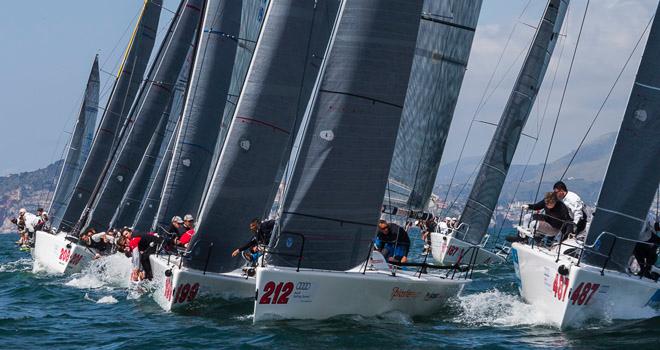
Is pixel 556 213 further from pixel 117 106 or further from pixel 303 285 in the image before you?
pixel 117 106

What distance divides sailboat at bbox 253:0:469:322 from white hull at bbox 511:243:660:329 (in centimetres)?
216

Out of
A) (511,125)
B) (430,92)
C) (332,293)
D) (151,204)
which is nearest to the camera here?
(332,293)

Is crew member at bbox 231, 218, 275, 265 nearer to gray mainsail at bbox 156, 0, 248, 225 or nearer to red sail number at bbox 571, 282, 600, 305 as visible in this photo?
gray mainsail at bbox 156, 0, 248, 225

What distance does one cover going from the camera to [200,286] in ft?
49.9

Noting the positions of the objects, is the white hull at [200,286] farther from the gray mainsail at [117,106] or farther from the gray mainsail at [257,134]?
the gray mainsail at [117,106]

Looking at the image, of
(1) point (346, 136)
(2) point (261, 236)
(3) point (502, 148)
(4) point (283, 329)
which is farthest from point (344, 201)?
(3) point (502, 148)

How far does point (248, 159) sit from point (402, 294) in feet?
10.1

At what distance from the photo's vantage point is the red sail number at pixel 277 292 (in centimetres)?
1338

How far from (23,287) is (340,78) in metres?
10.2

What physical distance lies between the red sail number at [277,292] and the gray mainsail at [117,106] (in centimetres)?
1394

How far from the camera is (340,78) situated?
46.5 feet

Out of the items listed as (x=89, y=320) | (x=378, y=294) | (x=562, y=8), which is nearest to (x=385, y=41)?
(x=378, y=294)

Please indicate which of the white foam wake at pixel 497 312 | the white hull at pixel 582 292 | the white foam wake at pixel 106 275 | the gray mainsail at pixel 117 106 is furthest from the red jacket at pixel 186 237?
the gray mainsail at pixel 117 106

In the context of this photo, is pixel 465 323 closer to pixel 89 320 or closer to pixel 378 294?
pixel 378 294
